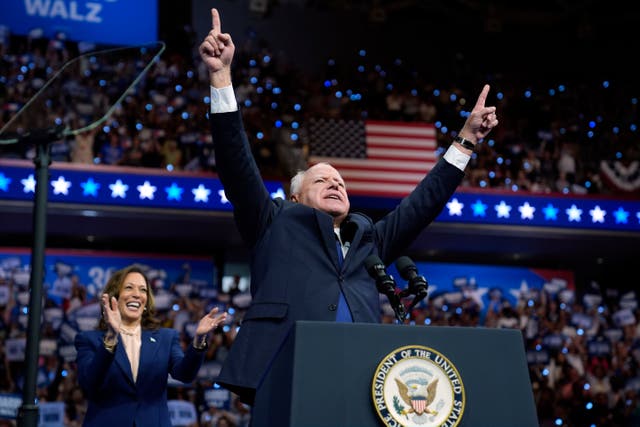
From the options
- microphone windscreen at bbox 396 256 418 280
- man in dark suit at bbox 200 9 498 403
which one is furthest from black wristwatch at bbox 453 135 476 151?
microphone windscreen at bbox 396 256 418 280

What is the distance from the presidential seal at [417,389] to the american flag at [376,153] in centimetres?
752

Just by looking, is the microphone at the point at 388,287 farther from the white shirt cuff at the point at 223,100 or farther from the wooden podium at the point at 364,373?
the white shirt cuff at the point at 223,100

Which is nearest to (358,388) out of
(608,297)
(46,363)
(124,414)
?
(124,414)

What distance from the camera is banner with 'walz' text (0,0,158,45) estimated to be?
438 inches

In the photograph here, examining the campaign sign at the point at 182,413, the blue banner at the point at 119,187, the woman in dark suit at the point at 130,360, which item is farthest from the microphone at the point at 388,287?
the blue banner at the point at 119,187

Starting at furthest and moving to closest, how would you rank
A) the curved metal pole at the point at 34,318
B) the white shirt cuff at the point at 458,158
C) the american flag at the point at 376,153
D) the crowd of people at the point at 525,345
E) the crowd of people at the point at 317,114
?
1. the american flag at the point at 376,153
2. the crowd of people at the point at 317,114
3. the crowd of people at the point at 525,345
4. the white shirt cuff at the point at 458,158
5. the curved metal pole at the point at 34,318

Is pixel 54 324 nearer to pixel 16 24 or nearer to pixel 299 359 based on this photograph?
pixel 16 24

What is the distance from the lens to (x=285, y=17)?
1334cm

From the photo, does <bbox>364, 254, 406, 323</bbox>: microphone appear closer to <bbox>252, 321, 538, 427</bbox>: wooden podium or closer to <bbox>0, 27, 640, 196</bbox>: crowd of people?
<bbox>252, 321, 538, 427</bbox>: wooden podium

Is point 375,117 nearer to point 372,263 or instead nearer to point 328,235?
point 328,235

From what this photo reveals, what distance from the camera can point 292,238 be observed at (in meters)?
2.18

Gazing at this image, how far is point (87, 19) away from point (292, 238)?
32.7ft

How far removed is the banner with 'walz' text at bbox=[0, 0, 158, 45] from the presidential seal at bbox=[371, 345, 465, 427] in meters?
10.4

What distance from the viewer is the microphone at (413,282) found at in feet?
5.86
